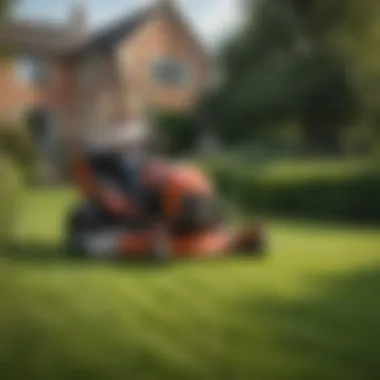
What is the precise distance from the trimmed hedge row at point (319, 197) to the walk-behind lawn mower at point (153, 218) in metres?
0.06

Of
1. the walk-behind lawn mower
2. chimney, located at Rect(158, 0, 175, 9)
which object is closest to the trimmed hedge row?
the walk-behind lawn mower

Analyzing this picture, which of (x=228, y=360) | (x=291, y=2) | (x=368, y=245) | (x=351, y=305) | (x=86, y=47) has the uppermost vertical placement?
(x=291, y=2)

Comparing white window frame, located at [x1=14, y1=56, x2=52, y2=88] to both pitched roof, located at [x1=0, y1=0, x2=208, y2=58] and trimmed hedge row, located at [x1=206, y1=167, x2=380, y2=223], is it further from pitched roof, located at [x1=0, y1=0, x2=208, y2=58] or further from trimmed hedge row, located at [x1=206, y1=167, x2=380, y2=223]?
trimmed hedge row, located at [x1=206, y1=167, x2=380, y2=223]

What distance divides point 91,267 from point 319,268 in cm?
34

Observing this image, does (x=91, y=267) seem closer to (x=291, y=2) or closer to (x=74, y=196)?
(x=74, y=196)

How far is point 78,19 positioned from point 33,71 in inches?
5.4

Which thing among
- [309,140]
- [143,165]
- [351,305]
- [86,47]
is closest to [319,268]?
[351,305]

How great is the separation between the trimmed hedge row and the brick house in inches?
7.0

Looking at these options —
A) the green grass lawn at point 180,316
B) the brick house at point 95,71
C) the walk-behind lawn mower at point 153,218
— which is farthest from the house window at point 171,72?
the green grass lawn at point 180,316

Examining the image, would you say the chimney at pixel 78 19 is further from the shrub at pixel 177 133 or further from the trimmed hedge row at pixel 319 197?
the trimmed hedge row at pixel 319 197

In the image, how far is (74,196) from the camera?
135 centimetres

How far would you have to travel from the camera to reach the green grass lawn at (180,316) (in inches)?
50.5

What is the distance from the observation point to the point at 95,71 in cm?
131

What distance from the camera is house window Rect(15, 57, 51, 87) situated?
1.27m
